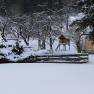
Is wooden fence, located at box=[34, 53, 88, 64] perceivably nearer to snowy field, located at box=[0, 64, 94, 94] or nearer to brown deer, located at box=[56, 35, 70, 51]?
brown deer, located at box=[56, 35, 70, 51]

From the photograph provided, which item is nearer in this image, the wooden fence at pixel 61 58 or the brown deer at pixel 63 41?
the wooden fence at pixel 61 58

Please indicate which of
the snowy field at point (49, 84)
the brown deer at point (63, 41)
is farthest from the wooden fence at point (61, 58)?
the snowy field at point (49, 84)

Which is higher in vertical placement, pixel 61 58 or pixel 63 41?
pixel 63 41

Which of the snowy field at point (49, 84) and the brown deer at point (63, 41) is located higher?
the brown deer at point (63, 41)

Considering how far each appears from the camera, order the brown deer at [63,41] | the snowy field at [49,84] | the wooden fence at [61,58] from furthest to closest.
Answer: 1. the brown deer at [63,41]
2. the wooden fence at [61,58]
3. the snowy field at [49,84]

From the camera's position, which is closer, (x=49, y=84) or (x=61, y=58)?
(x=49, y=84)

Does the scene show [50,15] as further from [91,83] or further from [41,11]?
[91,83]

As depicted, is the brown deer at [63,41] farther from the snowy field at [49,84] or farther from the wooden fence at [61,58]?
the snowy field at [49,84]

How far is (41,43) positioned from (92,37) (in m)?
7.27

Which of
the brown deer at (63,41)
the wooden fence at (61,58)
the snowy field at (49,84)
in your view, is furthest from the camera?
the brown deer at (63,41)

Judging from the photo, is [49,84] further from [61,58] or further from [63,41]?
[63,41]

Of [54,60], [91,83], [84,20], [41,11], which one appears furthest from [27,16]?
[91,83]

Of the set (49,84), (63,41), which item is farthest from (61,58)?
(49,84)

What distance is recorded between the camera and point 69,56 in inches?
706
